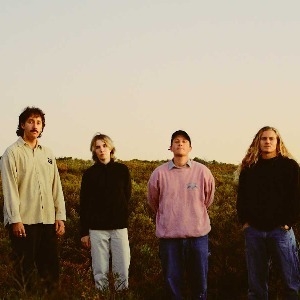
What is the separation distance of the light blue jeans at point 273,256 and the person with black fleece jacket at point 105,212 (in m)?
1.65

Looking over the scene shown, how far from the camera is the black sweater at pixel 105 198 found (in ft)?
22.9

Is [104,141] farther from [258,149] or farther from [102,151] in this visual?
[258,149]

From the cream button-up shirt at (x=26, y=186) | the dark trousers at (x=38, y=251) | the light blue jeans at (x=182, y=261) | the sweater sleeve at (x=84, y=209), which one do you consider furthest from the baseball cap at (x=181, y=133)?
the dark trousers at (x=38, y=251)

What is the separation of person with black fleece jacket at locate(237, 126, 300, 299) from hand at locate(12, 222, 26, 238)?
2412mm

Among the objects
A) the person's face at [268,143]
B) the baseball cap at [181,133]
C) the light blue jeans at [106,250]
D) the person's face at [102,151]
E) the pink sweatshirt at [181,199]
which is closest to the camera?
the person's face at [268,143]

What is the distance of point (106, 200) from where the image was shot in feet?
23.1

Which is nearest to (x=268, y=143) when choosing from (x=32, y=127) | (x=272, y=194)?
(x=272, y=194)

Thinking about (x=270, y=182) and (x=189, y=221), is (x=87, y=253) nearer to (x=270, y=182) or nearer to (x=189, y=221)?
(x=189, y=221)

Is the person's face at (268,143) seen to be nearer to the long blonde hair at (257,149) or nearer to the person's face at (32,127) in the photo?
the long blonde hair at (257,149)

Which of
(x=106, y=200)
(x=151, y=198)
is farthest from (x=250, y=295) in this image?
(x=106, y=200)

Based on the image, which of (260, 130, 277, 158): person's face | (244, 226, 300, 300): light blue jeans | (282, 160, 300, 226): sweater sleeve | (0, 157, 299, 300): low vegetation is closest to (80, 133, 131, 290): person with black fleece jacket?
(0, 157, 299, 300): low vegetation

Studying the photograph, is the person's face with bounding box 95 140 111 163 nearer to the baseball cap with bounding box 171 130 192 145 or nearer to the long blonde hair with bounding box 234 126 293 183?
the baseball cap with bounding box 171 130 192 145

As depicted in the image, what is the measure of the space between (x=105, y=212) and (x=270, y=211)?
81.8 inches

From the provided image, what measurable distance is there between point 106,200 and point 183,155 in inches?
47.9
